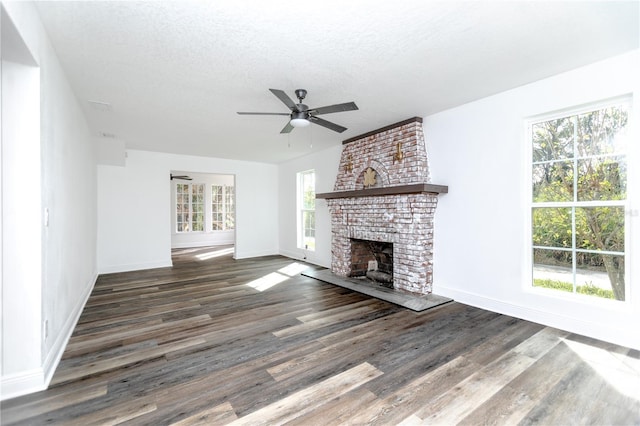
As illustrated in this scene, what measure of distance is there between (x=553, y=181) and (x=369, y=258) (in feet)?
10.1

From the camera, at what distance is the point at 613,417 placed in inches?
69.6

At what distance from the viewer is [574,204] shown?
3.01 meters

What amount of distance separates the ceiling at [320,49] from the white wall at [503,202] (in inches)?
8.0

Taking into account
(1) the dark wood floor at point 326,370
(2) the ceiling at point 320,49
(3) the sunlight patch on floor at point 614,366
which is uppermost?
(2) the ceiling at point 320,49

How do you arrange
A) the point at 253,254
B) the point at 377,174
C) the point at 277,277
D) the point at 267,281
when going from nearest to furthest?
1. the point at 377,174
2. the point at 267,281
3. the point at 277,277
4. the point at 253,254

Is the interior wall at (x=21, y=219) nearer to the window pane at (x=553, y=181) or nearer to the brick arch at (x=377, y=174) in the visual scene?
the brick arch at (x=377, y=174)

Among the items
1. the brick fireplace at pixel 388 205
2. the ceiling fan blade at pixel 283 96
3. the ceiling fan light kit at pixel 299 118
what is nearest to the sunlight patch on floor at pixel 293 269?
the brick fireplace at pixel 388 205

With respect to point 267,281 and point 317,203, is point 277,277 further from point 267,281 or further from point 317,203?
point 317,203

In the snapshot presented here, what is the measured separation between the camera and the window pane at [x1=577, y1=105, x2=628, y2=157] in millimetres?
2764

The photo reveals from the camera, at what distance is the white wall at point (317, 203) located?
246 inches

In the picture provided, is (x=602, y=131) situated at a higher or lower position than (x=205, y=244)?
higher

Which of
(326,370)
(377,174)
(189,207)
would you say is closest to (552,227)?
(377,174)

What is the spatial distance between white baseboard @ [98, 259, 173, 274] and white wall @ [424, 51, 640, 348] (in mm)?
5676

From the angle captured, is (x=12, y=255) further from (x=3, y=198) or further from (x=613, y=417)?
(x=613, y=417)
